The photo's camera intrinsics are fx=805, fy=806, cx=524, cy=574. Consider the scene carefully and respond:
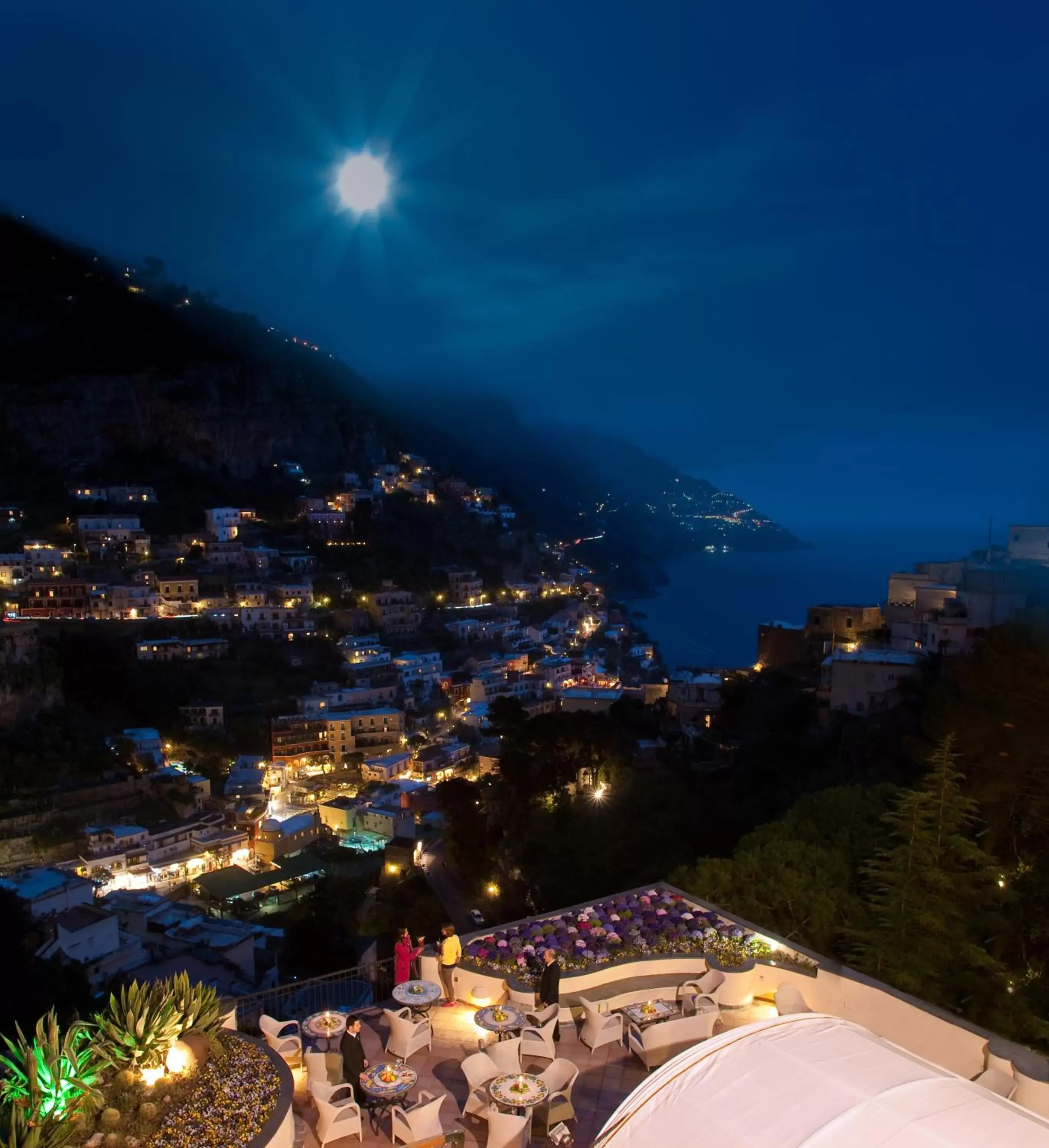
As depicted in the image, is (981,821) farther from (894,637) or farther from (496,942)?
(894,637)

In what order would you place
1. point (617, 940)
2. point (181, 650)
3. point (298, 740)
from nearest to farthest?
1. point (617, 940)
2. point (298, 740)
3. point (181, 650)

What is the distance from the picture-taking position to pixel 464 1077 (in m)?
4.81

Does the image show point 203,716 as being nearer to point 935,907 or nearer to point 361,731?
point 361,731

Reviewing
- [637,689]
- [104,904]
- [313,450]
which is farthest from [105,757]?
[313,450]

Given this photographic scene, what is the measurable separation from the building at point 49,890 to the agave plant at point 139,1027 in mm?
16427

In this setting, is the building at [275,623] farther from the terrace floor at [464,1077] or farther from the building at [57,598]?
the terrace floor at [464,1077]

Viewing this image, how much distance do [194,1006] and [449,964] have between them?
6.57 ft

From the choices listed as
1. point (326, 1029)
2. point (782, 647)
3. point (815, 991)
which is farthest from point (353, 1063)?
point (782, 647)

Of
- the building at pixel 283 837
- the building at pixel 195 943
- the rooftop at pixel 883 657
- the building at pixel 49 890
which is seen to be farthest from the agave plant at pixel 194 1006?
the building at pixel 283 837

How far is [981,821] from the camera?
8.82 metres

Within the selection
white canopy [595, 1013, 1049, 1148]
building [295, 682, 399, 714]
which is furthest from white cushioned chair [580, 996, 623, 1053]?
building [295, 682, 399, 714]

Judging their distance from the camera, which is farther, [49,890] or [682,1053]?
[49,890]

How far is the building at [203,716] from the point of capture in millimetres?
31875

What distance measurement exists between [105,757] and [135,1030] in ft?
86.0
